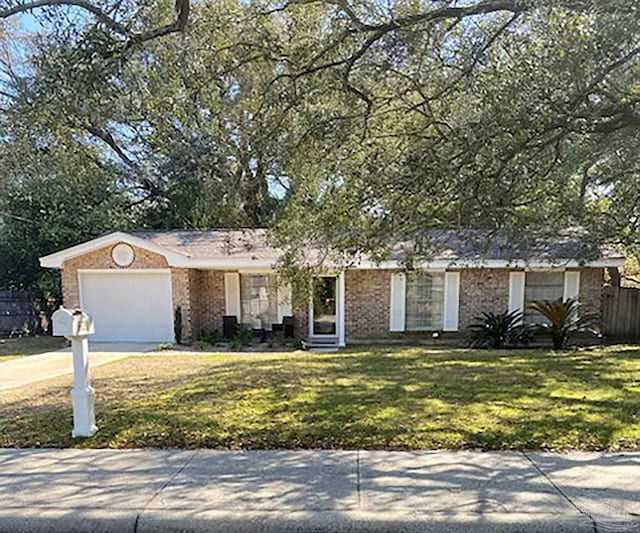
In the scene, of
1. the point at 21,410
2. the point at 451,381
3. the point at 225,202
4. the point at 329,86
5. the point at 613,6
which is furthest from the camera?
the point at 225,202

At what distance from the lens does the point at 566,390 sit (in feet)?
21.5

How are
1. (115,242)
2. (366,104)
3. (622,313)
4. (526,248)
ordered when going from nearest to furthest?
(366,104), (526,248), (115,242), (622,313)

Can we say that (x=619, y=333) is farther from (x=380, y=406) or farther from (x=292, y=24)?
(x=292, y=24)

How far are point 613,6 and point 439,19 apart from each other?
1927 millimetres

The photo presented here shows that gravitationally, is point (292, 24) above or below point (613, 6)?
above

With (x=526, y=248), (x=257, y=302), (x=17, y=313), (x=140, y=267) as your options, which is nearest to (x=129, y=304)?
(x=140, y=267)

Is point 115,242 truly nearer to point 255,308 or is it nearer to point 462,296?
point 255,308

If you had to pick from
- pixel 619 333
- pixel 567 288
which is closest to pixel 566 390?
pixel 567 288

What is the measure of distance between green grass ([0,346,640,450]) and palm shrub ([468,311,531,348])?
440 cm

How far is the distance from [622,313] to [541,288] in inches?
103

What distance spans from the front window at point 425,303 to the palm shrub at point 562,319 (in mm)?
2664

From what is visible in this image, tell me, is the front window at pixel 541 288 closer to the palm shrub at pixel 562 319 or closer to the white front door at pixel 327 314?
the palm shrub at pixel 562 319

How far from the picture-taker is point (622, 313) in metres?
14.8

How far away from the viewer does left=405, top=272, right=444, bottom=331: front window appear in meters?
14.6
